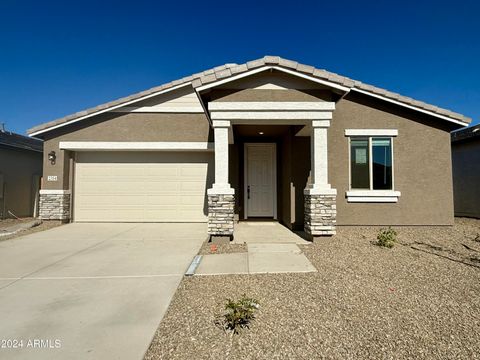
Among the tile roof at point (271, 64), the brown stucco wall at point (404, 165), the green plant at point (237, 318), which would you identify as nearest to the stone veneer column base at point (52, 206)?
the tile roof at point (271, 64)

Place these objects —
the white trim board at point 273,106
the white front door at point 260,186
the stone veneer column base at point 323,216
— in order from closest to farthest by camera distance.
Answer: the stone veneer column base at point 323,216 → the white trim board at point 273,106 → the white front door at point 260,186

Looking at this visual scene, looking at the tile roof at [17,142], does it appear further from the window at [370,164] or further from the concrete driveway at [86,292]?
the window at [370,164]

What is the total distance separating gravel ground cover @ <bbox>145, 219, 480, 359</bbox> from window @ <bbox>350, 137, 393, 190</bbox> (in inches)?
124

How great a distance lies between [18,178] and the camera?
37.4ft

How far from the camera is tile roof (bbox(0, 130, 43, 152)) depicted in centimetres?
1105

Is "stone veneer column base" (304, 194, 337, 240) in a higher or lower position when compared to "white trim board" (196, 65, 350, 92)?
lower

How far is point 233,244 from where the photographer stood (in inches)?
238

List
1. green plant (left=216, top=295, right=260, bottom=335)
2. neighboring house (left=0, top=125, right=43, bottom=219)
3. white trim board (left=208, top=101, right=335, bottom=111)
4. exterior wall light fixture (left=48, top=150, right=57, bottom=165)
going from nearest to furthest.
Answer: green plant (left=216, top=295, right=260, bottom=335), white trim board (left=208, top=101, right=335, bottom=111), exterior wall light fixture (left=48, top=150, right=57, bottom=165), neighboring house (left=0, top=125, right=43, bottom=219)

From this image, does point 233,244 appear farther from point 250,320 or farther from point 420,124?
point 420,124

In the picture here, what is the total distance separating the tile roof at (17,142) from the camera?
435 inches

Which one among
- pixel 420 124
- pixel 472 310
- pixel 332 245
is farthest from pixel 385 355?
pixel 420 124

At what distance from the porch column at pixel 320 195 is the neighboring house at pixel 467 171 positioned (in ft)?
26.7

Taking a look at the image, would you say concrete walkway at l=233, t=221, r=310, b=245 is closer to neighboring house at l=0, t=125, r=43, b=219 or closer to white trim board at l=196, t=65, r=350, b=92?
white trim board at l=196, t=65, r=350, b=92

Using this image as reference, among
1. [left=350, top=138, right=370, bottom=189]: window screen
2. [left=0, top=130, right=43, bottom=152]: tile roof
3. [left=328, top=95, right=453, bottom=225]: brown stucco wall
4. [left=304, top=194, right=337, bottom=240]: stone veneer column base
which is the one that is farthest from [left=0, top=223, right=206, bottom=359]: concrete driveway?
[left=0, top=130, right=43, bottom=152]: tile roof
